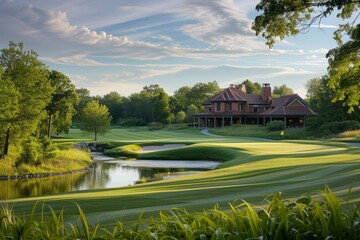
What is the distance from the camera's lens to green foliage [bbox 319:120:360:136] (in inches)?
2372

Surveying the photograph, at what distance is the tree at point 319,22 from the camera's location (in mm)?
Result: 11586

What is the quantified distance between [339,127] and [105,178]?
1675 inches

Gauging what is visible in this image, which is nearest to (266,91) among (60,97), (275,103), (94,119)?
(275,103)

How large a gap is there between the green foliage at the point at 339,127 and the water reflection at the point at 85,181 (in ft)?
114

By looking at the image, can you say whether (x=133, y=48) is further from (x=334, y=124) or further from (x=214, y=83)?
(x=214, y=83)

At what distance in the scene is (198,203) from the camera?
10398 mm

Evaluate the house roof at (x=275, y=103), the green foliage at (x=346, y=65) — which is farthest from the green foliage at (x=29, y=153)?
the house roof at (x=275, y=103)

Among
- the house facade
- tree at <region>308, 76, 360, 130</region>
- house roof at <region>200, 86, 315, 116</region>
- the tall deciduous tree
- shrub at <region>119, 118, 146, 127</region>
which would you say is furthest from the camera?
shrub at <region>119, 118, 146, 127</region>

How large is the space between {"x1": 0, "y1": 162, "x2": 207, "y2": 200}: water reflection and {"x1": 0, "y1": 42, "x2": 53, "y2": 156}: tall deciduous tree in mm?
6314

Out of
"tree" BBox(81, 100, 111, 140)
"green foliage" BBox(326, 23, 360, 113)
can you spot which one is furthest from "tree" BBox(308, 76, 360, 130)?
"green foliage" BBox(326, 23, 360, 113)

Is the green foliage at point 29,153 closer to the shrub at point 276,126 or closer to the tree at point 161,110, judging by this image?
the shrub at point 276,126

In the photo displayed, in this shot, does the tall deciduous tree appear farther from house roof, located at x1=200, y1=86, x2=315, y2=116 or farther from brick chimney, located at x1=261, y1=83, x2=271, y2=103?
brick chimney, located at x1=261, y1=83, x2=271, y2=103

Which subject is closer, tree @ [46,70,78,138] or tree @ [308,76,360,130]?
tree @ [46,70,78,138]

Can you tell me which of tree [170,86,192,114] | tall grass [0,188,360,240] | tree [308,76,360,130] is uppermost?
tree [170,86,192,114]
